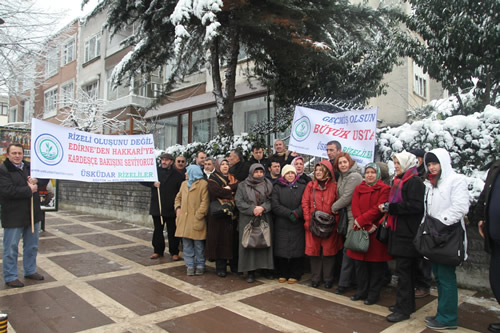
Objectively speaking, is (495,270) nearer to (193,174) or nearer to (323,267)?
(323,267)

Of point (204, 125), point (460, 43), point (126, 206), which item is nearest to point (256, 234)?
point (460, 43)

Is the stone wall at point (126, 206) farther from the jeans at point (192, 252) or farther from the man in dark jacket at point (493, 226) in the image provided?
the jeans at point (192, 252)

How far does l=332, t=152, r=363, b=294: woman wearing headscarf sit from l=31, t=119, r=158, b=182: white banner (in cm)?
320

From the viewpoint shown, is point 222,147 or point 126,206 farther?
point 126,206

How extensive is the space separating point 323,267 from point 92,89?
23053 mm

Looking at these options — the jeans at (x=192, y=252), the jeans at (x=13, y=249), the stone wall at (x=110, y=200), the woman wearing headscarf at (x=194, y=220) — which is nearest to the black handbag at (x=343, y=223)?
the woman wearing headscarf at (x=194, y=220)

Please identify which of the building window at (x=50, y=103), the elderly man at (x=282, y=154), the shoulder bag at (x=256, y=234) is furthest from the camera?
the building window at (x=50, y=103)

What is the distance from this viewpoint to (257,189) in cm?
556

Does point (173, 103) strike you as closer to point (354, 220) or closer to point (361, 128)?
point (361, 128)

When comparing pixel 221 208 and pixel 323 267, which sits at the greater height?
pixel 221 208

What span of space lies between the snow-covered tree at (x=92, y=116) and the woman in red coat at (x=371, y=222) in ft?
61.4

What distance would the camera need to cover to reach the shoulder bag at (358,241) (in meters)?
4.47

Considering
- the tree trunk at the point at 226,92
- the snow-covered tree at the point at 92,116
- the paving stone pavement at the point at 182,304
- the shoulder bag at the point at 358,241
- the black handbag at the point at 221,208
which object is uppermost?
the snow-covered tree at the point at 92,116

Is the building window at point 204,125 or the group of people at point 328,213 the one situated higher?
the building window at point 204,125
